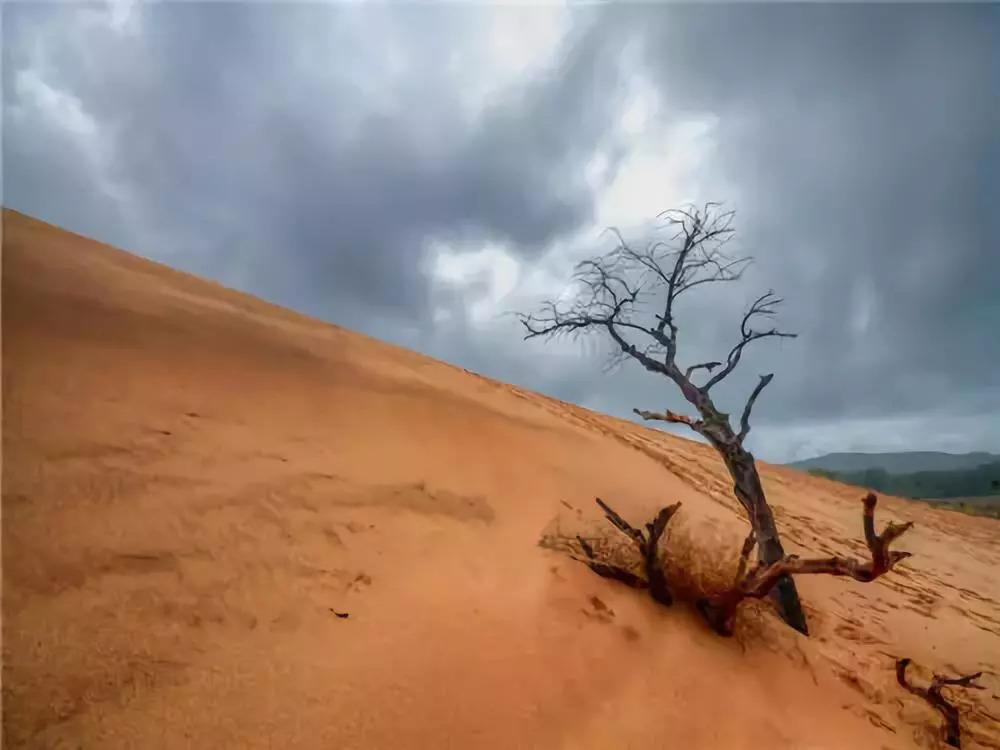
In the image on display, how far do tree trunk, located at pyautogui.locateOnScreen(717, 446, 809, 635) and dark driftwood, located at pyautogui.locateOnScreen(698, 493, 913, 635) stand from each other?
1.00 m

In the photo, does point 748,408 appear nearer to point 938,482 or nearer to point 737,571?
point 737,571

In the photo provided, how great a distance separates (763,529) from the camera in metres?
5.23

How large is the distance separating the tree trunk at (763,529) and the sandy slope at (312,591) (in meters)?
0.30

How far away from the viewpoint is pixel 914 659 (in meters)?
4.95

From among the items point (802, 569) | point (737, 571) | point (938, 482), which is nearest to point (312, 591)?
point (737, 571)

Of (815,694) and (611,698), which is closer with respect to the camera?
(611,698)

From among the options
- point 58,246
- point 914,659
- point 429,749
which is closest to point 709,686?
point 429,749

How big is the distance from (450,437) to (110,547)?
371cm

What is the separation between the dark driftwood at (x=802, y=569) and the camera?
3.13 m

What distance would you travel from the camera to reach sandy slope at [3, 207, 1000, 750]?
7.23 feet

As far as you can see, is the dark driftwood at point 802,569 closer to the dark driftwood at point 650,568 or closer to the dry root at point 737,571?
the dry root at point 737,571

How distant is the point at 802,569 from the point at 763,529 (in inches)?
71.1

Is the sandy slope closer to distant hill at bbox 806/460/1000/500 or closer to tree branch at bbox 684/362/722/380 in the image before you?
tree branch at bbox 684/362/722/380

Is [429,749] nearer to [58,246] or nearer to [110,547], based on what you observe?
[110,547]
